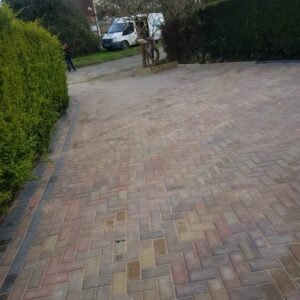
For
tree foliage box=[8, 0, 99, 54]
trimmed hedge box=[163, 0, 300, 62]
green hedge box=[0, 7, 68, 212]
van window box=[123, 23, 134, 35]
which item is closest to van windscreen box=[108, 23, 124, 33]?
van window box=[123, 23, 134, 35]

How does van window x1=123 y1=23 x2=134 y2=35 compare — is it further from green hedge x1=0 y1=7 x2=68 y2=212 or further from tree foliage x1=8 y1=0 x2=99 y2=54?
green hedge x1=0 y1=7 x2=68 y2=212

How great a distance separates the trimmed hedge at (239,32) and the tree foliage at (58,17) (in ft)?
35.6

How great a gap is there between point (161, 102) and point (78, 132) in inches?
104

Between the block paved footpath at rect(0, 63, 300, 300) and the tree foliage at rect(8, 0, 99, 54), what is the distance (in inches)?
755

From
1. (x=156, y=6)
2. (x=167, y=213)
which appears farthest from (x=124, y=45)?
(x=167, y=213)

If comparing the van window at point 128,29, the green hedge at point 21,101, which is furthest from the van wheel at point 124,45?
the green hedge at point 21,101

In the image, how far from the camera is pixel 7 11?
5.44m

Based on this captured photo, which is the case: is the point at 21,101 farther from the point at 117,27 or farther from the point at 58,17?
the point at 117,27

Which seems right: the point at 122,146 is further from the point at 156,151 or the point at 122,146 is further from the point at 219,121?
the point at 219,121

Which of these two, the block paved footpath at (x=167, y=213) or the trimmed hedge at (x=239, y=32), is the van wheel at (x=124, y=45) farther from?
the block paved footpath at (x=167, y=213)

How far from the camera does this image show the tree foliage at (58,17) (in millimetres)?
24469

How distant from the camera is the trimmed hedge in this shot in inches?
474

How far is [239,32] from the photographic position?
13.7 m

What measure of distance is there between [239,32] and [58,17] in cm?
1536
